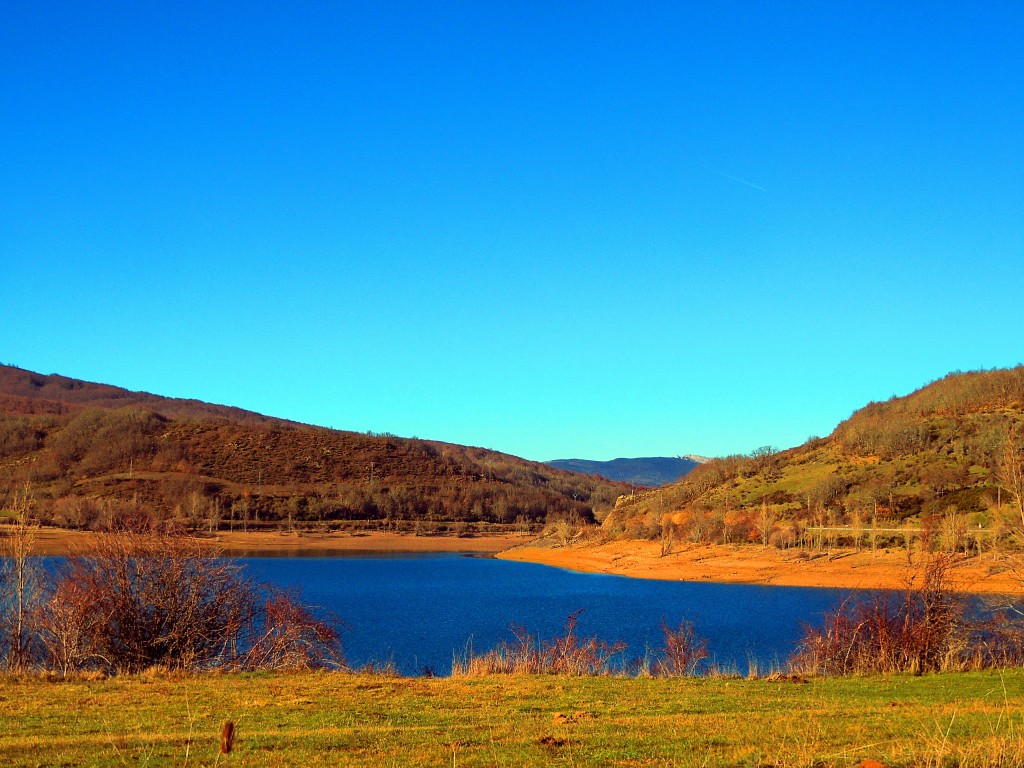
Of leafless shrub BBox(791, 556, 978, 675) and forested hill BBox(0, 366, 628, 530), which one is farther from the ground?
forested hill BBox(0, 366, 628, 530)

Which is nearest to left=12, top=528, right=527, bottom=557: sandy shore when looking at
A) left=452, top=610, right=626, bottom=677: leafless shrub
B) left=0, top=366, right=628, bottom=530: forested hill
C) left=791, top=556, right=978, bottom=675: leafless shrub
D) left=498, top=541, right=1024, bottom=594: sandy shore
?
left=0, top=366, right=628, bottom=530: forested hill

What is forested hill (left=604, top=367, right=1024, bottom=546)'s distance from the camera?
6888 centimetres

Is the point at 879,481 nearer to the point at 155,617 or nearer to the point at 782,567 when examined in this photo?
the point at 782,567

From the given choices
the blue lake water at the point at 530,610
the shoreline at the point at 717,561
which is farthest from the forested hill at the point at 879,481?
the blue lake water at the point at 530,610

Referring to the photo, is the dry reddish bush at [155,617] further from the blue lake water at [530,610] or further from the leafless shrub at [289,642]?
the blue lake water at [530,610]

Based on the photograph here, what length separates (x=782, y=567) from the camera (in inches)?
2576

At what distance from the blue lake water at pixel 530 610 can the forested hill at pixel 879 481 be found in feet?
41.5

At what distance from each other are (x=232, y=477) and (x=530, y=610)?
123 metres

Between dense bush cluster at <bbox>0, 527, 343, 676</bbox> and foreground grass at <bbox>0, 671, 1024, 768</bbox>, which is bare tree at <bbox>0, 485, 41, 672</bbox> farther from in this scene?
foreground grass at <bbox>0, 671, 1024, 768</bbox>

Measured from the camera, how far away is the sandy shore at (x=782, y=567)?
5172cm

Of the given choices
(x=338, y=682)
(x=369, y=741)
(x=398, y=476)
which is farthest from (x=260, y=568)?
(x=398, y=476)

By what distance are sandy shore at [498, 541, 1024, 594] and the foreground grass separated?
3333 cm

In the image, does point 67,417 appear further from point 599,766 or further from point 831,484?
point 599,766

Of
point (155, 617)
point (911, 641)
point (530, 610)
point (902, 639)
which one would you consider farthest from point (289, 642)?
point (530, 610)
